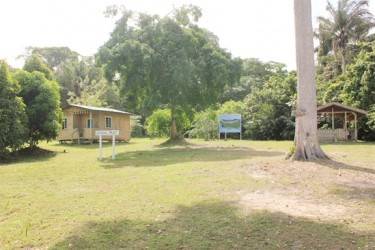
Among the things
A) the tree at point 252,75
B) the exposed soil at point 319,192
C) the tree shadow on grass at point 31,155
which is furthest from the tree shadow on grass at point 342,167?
the tree at point 252,75

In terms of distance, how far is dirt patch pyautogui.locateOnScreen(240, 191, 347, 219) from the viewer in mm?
5020

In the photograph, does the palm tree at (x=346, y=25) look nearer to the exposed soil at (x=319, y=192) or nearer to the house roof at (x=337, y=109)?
the house roof at (x=337, y=109)

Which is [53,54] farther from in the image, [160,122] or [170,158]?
[170,158]

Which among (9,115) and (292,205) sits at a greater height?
(9,115)

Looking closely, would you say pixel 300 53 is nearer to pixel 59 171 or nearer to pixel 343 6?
pixel 59 171

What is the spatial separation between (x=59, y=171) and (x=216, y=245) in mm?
7528

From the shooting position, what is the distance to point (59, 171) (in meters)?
10.1

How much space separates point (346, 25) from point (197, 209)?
33.3 meters

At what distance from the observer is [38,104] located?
15828mm

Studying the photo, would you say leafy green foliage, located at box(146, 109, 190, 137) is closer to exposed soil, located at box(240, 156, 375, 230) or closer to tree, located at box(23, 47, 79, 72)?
exposed soil, located at box(240, 156, 375, 230)

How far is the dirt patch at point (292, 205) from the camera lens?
502 centimetres

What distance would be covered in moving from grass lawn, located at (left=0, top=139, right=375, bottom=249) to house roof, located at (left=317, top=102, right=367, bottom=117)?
14255mm

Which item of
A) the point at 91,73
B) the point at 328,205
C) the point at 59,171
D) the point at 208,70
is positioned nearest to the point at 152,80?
the point at 208,70

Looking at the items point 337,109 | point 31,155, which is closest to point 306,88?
point 31,155
